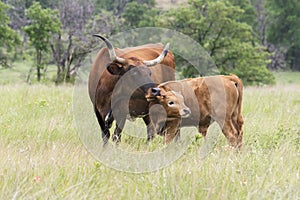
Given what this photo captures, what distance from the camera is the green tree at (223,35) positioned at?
86.5 ft

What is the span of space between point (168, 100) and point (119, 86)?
74 cm

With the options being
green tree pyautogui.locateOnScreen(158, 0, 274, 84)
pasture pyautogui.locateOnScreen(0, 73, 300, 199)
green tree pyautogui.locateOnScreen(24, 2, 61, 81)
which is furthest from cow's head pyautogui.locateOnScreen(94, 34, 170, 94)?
green tree pyautogui.locateOnScreen(158, 0, 274, 84)

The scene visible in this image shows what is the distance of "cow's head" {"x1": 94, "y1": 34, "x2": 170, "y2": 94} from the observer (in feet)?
17.0

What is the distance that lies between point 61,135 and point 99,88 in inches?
28.9

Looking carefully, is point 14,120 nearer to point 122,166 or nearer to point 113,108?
point 113,108

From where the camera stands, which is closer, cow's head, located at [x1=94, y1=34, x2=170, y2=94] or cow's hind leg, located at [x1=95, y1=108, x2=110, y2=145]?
cow's head, located at [x1=94, y1=34, x2=170, y2=94]

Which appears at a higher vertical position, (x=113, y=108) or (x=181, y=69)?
(x=113, y=108)

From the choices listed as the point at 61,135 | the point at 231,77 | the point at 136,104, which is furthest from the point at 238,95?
the point at 61,135

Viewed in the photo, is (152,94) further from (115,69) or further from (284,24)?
(284,24)

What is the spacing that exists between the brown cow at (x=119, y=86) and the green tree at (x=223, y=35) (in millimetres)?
20610

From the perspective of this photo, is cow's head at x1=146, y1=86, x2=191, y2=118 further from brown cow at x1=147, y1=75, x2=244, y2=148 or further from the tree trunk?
the tree trunk

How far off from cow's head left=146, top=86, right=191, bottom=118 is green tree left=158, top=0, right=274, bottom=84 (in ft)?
69.9

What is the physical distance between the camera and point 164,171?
3.54 meters

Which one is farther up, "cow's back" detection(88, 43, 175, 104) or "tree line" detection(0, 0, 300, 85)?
"cow's back" detection(88, 43, 175, 104)
